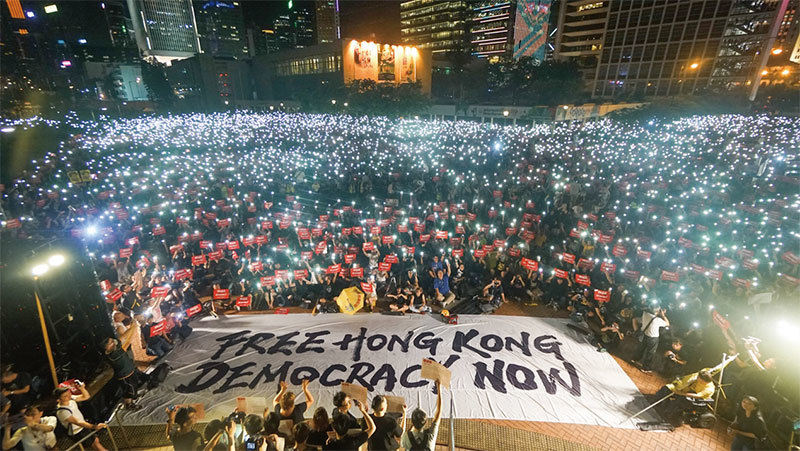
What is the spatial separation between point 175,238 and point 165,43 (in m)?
145

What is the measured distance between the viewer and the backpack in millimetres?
4863

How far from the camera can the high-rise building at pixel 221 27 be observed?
445 feet


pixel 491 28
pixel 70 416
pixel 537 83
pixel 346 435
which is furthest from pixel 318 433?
pixel 491 28

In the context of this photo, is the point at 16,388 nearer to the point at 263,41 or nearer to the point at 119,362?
the point at 119,362

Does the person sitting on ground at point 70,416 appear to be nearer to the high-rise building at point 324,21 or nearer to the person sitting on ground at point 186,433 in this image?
the person sitting on ground at point 186,433

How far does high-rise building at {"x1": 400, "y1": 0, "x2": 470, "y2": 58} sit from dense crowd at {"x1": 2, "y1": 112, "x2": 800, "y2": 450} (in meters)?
95.7

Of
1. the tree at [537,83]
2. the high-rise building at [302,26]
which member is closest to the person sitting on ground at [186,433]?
the tree at [537,83]

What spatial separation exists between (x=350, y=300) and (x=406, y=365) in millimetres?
3099

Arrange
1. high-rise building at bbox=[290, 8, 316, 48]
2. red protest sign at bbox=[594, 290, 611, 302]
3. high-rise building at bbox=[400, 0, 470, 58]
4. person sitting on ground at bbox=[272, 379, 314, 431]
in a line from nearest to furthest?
person sitting on ground at bbox=[272, 379, 314, 431], red protest sign at bbox=[594, 290, 611, 302], high-rise building at bbox=[400, 0, 470, 58], high-rise building at bbox=[290, 8, 316, 48]

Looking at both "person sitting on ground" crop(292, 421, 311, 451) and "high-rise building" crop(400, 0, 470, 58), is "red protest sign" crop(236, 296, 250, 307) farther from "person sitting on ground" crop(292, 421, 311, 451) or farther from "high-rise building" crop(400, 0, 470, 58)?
"high-rise building" crop(400, 0, 470, 58)

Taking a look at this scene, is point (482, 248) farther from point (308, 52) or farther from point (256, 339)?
point (308, 52)

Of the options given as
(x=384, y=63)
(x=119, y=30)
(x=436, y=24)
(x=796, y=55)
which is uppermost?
(x=436, y=24)

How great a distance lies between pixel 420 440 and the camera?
4.90 meters

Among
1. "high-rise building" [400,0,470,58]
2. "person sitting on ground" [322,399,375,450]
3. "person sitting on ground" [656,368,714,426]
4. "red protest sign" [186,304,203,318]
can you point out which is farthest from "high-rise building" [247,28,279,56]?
"person sitting on ground" [656,368,714,426]
